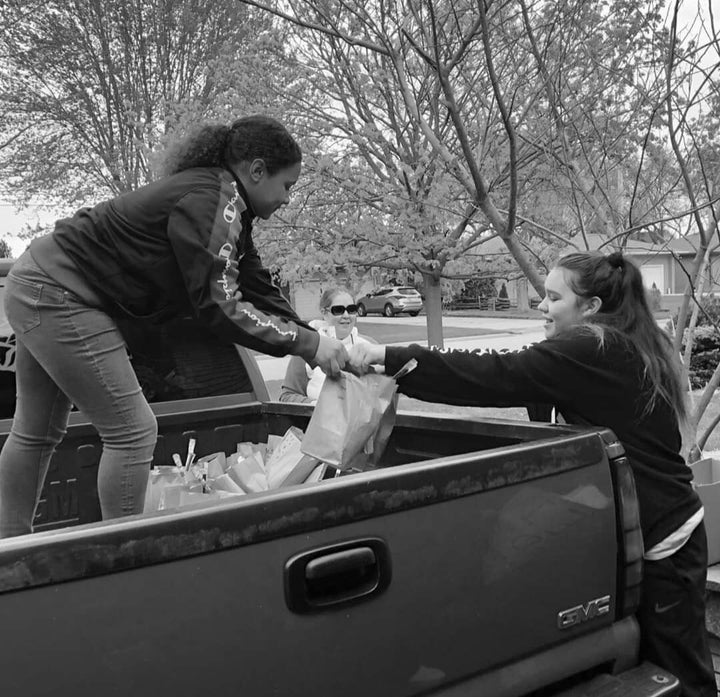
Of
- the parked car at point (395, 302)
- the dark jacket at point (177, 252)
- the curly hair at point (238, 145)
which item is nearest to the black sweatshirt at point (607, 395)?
the dark jacket at point (177, 252)

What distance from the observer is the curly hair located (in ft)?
7.97

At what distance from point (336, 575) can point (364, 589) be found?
0.08 metres

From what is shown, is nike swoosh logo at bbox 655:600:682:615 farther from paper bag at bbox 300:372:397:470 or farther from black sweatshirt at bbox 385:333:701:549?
paper bag at bbox 300:372:397:470

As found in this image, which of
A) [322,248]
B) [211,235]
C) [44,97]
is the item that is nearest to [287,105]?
[322,248]

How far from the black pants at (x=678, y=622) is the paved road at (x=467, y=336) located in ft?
41.0

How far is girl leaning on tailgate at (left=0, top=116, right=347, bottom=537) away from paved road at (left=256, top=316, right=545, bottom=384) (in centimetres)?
1214

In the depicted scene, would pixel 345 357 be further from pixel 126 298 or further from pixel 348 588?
pixel 348 588

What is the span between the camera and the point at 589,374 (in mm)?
2303

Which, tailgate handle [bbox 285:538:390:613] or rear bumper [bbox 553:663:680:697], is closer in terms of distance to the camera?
tailgate handle [bbox 285:538:390:613]

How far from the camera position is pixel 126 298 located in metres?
2.33

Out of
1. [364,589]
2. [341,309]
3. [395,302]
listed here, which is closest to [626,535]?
[364,589]

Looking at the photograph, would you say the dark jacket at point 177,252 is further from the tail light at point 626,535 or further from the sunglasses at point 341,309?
the sunglasses at point 341,309

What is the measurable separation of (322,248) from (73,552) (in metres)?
9.36

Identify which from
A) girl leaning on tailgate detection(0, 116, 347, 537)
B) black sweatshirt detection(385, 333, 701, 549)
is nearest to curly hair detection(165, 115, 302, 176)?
girl leaning on tailgate detection(0, 116, 347, 537)
